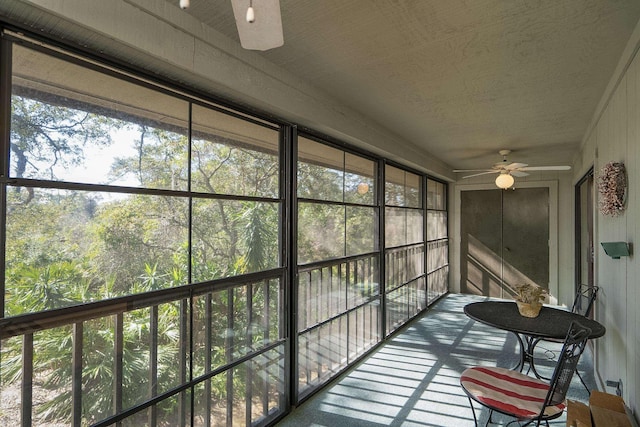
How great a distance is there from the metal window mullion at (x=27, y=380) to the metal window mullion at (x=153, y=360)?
49 cm

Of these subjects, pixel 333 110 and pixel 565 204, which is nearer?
pixel 333 110

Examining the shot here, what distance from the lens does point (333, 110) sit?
297 centimetres

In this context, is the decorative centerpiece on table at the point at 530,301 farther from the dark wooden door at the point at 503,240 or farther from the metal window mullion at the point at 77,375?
the dark wooden door at the point at 503,240

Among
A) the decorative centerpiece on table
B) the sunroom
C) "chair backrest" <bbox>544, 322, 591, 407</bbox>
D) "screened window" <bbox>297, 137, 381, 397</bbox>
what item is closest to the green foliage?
the sunroom

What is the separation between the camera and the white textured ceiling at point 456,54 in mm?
1683

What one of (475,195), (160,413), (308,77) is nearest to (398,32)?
(308,77)

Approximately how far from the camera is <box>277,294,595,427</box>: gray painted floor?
8.66ft

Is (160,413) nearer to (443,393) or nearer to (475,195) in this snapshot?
(443,393)

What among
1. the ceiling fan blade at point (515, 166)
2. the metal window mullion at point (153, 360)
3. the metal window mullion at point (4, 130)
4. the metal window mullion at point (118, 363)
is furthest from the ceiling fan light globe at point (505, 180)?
the metal window mullion at point (4, 130)

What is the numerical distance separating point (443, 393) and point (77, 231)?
9.89ft

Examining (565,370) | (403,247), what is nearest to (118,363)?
(565,370)

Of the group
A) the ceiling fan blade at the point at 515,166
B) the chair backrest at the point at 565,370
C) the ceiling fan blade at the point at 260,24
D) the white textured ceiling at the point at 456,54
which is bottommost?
the chair backrest at the point at 565,370

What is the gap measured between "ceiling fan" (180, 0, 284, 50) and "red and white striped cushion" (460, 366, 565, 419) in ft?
7.31

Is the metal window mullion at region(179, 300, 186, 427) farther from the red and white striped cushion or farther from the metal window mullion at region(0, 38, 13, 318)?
the red and white striped cushion
